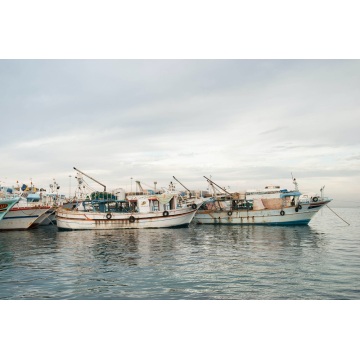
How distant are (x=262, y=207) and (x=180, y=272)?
2488cm

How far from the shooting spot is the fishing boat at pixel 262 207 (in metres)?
34.0

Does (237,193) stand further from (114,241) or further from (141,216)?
(114,241)

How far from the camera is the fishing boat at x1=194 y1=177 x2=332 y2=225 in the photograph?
111 feet

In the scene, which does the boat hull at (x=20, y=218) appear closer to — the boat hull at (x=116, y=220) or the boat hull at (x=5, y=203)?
the boat hull at (x=116, y=220)

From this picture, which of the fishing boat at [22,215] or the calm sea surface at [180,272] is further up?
the fishing boat at [22,215]

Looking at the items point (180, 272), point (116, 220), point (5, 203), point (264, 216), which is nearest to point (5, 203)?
point (5, 203)

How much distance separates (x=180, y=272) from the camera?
12094 millimetres

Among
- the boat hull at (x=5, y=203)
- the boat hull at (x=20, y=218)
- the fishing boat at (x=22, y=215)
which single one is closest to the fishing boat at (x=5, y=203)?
the boat hull at (x=5, y=203)

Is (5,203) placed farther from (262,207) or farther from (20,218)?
(262,207)

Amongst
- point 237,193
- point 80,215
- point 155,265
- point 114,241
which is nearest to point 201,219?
point 237,193

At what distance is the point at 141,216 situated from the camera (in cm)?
3009

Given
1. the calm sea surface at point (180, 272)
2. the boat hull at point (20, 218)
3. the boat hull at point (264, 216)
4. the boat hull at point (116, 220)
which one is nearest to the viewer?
the calm sea surface at point (180, 272)

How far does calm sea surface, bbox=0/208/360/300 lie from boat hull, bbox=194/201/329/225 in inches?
566
